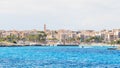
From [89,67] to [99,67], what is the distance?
1.51 metres

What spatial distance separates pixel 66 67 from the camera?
71250mm

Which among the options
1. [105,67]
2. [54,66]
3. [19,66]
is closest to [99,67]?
[105,67]

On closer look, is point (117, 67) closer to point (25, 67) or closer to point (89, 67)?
point (89, 67)

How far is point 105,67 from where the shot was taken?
72.8m

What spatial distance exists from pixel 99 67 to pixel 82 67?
243 centimetres

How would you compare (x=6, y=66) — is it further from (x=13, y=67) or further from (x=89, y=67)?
(x=89, y=67)

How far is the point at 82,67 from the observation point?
72.2m

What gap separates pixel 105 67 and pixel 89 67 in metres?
2.36

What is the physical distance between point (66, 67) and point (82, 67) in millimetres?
2422

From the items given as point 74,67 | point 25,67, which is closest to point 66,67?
point 74,67

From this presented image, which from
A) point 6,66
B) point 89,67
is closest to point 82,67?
point 89,67

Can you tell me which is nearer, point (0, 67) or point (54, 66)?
point (0, 67)

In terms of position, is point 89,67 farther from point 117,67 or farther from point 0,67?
point 0,67

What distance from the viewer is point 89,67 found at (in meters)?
72.1
